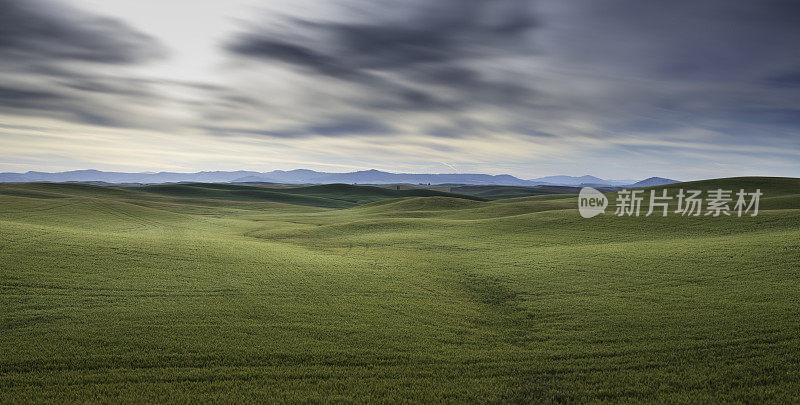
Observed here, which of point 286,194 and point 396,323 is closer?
point 396,323

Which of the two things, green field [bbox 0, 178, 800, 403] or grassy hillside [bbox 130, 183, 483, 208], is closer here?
green field [bbox 0, 178, 800, 403]

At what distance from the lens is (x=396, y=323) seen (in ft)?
43.9

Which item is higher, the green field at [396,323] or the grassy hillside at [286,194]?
the grassy hillside at [286,194]

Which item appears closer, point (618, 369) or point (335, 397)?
point (335, 397)

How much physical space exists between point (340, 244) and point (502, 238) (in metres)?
15.7

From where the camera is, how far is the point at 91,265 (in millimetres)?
18828

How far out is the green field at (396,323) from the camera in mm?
9000

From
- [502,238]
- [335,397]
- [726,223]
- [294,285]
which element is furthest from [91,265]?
[726,223]

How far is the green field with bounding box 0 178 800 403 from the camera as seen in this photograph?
9.00 meters

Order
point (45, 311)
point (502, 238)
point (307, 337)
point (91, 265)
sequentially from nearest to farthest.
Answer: point (307, 337), point (45, 311), point (91, 265), point (502, 238)

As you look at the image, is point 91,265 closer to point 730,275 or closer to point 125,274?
point 125,274

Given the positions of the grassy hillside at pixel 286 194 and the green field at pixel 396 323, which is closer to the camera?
the green field at pixel 396 323

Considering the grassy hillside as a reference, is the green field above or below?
below

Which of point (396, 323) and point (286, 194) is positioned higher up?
point (286, 194)
